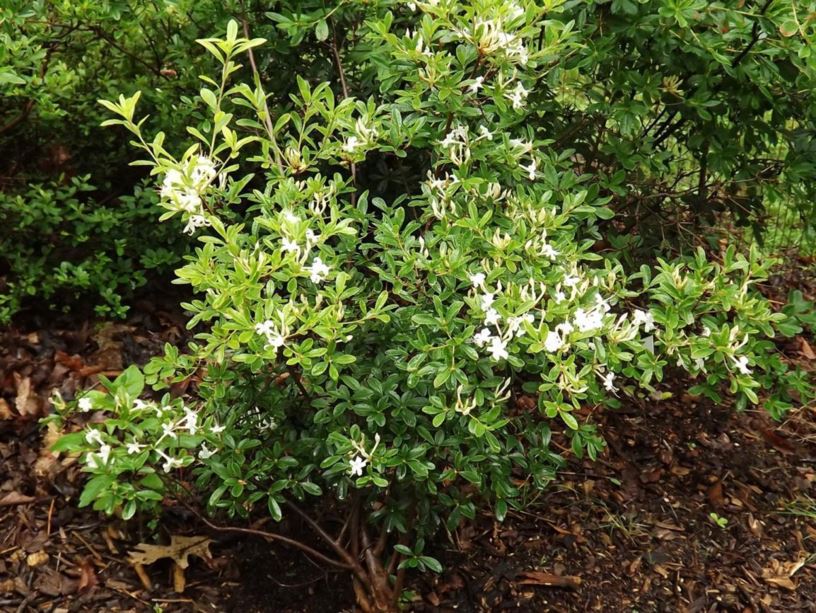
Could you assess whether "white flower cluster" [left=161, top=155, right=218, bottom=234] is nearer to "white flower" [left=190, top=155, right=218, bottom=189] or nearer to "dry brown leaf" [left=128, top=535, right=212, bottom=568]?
"white flower" [left=190, top=155, right=218, bottom=189]

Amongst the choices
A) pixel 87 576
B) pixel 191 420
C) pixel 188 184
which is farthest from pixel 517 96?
pixel 87 576

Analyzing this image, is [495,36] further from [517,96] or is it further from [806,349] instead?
[806,349]

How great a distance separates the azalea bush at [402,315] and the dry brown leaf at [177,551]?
0.97ft

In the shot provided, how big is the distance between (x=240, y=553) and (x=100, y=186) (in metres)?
1.74

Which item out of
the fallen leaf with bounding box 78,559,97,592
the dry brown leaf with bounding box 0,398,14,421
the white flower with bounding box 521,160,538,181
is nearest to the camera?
the white flower with bounding box 521,160,538,181

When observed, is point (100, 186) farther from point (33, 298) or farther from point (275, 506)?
point (275, 506)

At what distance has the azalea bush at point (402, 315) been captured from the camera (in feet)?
6.32

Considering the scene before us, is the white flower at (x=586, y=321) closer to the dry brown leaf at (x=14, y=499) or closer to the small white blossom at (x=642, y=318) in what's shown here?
the small white blossom at (x=642, y=318)

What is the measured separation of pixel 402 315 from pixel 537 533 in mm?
1206

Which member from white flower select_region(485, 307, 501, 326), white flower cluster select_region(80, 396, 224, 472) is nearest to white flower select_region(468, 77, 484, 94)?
white flower select_region(485, 307, 501, 326)

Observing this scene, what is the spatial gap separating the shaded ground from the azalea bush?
1.11 ft

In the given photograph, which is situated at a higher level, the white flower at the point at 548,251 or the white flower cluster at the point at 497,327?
the white flower at the point at 548,251

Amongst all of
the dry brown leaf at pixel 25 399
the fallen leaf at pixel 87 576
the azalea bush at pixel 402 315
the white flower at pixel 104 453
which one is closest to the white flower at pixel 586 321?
the azalea bush at pixel 402 315

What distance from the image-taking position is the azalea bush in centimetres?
193
